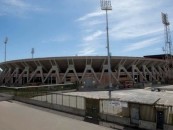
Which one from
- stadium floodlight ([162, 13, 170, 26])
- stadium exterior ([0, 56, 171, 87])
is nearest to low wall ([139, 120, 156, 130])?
stadium exterior ([0, 56, 171, 87])

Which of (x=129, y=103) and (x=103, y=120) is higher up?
(x=129, y=103)

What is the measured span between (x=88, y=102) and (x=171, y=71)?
9675 centimetres

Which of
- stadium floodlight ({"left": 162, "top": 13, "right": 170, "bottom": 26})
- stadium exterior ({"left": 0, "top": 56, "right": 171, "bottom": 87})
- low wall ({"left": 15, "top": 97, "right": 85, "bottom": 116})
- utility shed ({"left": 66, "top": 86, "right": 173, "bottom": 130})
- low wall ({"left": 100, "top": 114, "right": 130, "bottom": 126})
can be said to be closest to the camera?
utility shed ({"left": 66, "top": 86, "right": 173, "bottom": 130})

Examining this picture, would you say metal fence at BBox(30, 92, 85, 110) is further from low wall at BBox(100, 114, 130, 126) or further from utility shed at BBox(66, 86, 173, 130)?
utility shed at BBox(66, 86, 173, 130)

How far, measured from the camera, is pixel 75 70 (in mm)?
78438

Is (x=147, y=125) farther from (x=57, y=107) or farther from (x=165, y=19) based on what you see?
(x=165, y=19)

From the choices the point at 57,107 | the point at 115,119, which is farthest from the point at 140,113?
the point at 57,107

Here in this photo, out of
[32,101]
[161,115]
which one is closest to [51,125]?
[161,115]

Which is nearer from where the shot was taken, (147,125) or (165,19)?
(147,125)

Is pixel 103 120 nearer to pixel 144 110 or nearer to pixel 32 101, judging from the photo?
pixel 144 110

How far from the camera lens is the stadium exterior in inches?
2963

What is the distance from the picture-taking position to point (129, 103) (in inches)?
797

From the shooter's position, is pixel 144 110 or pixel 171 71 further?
pixel 171 71

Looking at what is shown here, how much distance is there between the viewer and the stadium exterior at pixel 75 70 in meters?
75.2
